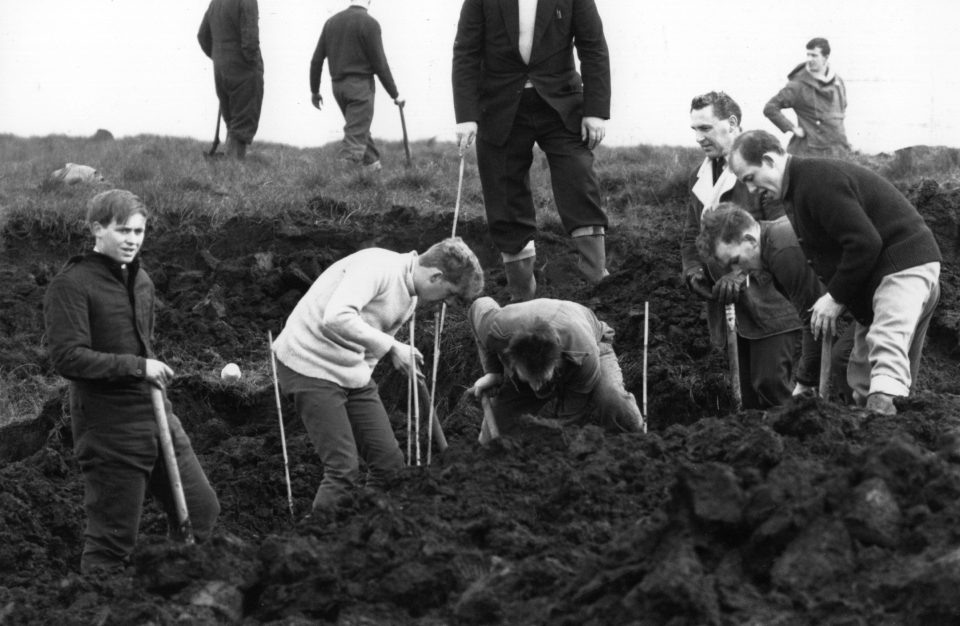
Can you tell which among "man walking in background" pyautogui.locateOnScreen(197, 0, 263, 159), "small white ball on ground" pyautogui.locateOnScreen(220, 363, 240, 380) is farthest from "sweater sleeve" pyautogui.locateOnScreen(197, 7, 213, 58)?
"small white ball on ground" pyautogui.locateOnScreen(220, 363, 240, 380)

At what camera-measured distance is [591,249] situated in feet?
28.5

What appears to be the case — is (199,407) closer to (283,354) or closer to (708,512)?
(283,354)

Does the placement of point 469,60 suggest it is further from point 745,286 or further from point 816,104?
point 816,104

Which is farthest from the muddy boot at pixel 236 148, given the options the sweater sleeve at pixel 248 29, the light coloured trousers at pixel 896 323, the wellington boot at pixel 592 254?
the light coloured trousers at pixel 896 323

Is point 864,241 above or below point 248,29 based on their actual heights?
below

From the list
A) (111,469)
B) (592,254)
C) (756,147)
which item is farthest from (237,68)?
(111,469)

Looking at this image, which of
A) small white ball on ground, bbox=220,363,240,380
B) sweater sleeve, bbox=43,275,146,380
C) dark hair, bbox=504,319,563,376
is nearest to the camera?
sweater sleeve, bbox=43,275,146,380

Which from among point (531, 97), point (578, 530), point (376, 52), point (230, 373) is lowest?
point (230, 373)

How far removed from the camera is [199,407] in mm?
9391

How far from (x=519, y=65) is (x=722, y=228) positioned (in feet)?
6.97

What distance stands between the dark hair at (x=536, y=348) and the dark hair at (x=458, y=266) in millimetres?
431

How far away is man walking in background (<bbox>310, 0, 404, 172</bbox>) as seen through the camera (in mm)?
13112

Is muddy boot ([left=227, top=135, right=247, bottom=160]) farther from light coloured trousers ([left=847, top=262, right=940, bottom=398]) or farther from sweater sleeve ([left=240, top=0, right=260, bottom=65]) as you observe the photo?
light coloured trousers ([left=847, top=262, right=940, bottom=398])

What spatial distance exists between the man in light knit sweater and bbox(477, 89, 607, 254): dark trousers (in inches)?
83.7
